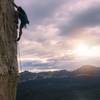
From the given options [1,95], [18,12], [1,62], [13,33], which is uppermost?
[18,12]

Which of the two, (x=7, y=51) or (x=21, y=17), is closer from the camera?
(x=7, y=51)

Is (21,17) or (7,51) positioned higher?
(21,17)

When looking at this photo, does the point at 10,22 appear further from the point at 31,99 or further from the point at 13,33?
the point at 31,99

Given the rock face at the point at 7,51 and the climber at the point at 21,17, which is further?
the climber at the point at 21,17

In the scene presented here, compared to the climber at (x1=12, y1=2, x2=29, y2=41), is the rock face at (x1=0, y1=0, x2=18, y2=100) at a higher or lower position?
lower

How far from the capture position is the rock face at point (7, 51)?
14.5 m

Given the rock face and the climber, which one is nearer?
the rock face

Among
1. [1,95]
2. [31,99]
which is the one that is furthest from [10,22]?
Result: [31,99]

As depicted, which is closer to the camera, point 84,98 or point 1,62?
point 1,62

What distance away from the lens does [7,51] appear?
15094 mm

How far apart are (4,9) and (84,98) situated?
4257 inches

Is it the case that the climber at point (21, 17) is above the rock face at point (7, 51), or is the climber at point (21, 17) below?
above

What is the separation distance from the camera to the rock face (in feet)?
47.7

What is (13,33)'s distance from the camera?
16484 millimetres
